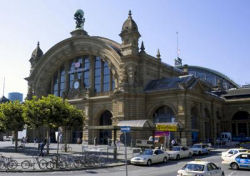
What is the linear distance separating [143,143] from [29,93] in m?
43.8

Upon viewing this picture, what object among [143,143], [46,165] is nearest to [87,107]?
[143,143]

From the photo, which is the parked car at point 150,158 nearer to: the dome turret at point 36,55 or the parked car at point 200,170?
the parked car at point 200,170

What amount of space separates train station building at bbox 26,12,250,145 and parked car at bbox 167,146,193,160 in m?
5.75

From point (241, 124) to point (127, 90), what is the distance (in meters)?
30.5

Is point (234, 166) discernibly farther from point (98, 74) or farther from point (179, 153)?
point (98, 74)

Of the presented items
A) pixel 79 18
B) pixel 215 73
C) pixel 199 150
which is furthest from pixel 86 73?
pixel 215 73

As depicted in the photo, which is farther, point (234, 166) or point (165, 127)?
point (165, 127)

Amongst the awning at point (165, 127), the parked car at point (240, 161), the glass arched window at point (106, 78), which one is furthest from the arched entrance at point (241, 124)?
the parked car at point (240, 161)

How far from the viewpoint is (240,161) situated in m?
23.4

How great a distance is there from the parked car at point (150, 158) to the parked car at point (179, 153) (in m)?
2.12

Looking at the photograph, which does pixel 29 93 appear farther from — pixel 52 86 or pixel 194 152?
pixel 194 152

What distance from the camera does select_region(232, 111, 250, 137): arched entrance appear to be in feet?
210

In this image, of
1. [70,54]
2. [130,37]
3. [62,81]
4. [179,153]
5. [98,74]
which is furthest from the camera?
[62,81]

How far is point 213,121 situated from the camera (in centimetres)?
5938
